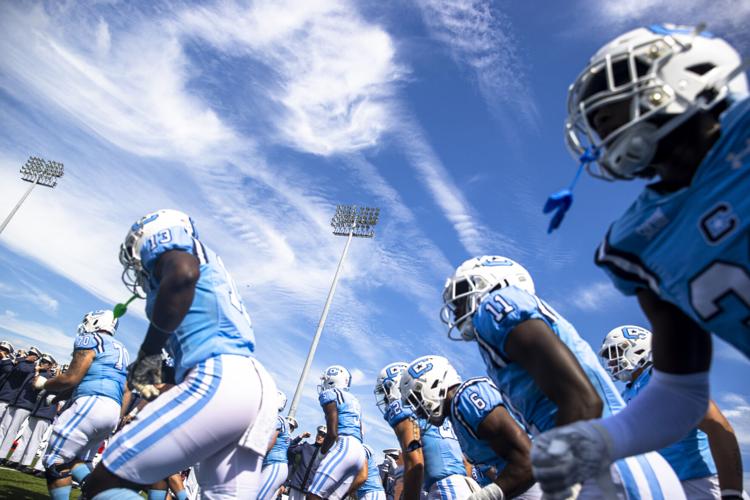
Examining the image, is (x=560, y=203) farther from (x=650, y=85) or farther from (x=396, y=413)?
(x=396, y=413)

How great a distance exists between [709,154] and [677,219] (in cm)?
23

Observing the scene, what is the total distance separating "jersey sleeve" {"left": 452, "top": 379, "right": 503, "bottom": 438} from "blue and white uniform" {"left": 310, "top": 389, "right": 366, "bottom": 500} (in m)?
4.05

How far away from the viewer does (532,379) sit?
2.87m

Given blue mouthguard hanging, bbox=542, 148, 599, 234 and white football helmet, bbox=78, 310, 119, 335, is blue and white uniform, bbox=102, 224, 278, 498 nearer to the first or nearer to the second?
blue mouthguard hanging, bbox=542, 148, 599, 234

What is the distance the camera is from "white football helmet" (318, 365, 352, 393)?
1055cm

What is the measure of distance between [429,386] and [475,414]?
128cm

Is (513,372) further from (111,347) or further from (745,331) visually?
(111,347)

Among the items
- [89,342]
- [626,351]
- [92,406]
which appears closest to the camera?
[626,351]

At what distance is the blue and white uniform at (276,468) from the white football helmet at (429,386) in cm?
167

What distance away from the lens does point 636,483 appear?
254 centimetres

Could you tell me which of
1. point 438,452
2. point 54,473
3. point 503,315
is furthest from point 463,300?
point 54,473

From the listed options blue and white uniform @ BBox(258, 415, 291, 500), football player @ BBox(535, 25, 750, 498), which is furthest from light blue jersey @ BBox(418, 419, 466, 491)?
football player @ BBox(535, 25, 750, 498)

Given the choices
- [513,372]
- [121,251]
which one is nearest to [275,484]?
[121,251]

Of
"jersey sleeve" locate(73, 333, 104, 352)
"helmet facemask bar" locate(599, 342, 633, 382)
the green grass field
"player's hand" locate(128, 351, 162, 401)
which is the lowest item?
the green grass field
